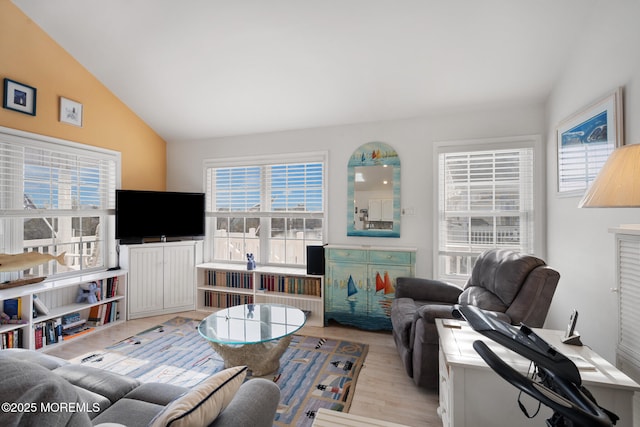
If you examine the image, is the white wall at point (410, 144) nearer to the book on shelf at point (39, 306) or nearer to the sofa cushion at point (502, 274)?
the sofa cushion at point (502, 274)

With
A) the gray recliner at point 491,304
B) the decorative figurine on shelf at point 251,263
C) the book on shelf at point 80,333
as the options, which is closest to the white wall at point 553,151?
the gray recliner at point 491,304

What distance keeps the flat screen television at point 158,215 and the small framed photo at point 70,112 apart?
87 centimetres

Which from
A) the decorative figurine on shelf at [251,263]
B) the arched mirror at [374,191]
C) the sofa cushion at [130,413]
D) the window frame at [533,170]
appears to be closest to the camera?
the sofa cushion at [130,413]

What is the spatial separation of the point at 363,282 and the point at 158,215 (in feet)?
9.17

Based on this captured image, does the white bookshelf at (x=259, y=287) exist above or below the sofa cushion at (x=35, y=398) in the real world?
below

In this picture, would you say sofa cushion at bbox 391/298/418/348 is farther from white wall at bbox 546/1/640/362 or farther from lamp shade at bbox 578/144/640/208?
lamp shade at bbox 578/144/640/208

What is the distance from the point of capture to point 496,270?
2268mm

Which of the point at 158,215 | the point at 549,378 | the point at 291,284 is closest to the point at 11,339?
the point at 158,215

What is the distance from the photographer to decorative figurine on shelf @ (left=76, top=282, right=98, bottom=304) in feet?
10.5

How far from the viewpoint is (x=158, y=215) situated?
375 centimetres

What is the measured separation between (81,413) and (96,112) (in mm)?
3763

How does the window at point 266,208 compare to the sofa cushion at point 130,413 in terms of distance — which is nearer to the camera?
the sofa cushion at point 130,413

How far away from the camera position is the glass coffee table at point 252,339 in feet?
7.07

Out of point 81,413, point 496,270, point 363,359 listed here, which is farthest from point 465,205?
point 81,413
